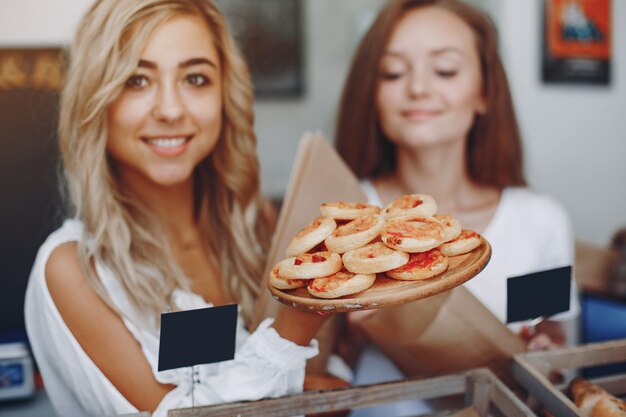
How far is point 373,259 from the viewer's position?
0.98m

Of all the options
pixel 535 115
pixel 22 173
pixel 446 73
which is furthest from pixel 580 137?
pixel 22 173

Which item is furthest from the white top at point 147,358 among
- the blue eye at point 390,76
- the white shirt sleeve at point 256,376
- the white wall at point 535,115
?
the white wall at point 535,115

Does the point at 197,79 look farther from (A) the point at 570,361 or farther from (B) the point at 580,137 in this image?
(B) the point at 580,137

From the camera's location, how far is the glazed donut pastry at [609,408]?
3.38 ft

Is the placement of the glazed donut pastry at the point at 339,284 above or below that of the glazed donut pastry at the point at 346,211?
below

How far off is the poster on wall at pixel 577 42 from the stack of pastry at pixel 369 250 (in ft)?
8.04

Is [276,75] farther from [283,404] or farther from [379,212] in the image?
[283,404]

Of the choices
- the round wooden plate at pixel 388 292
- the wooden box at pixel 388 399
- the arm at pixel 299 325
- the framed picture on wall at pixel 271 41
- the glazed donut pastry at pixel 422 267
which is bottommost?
the wooden box at pixel 388 399

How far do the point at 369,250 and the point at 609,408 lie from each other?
489mm

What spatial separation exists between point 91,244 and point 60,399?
32 cm

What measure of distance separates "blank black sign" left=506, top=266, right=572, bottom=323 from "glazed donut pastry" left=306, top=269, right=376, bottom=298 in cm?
31

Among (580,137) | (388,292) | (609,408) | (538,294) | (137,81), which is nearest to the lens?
(388,292)

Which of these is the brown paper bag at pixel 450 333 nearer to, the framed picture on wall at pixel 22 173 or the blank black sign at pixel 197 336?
the blank black sign at pixel 197 336

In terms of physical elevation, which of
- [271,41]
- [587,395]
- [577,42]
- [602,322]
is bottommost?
[602,322]
